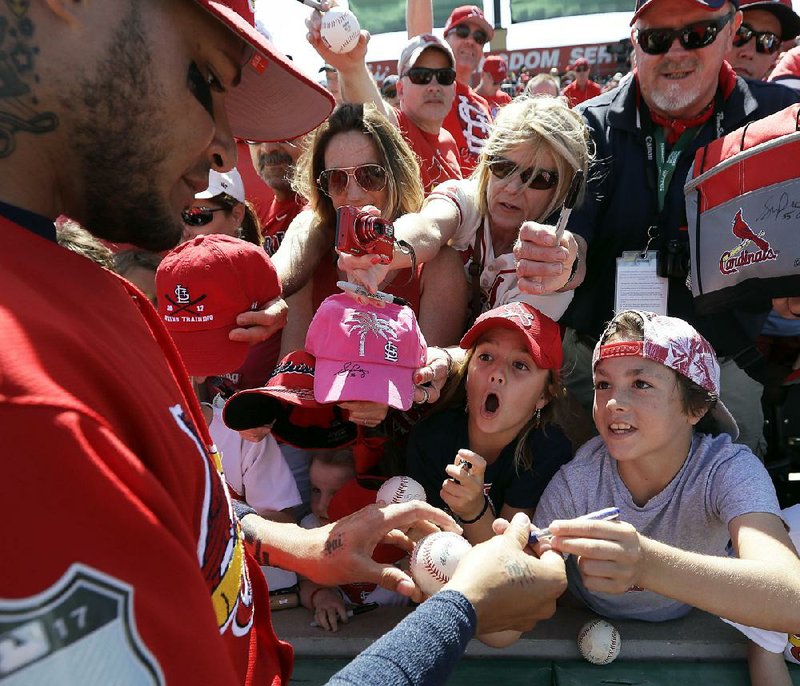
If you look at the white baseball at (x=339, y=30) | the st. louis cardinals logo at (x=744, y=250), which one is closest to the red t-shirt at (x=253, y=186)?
the white baseball at (x=339, y=30)

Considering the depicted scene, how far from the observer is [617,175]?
285 cm

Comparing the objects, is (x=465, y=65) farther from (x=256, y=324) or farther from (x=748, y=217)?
(x=256, y=324)

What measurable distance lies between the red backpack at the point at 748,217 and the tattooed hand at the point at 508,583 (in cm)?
122

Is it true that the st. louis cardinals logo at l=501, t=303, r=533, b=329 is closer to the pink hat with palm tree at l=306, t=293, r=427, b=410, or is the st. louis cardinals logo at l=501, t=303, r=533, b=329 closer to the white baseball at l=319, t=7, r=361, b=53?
the pink hat with palm tree at l=306, t=293, r=427, b=410

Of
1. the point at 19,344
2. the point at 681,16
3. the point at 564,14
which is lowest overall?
the point at 19,344

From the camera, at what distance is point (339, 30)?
325 centimetres

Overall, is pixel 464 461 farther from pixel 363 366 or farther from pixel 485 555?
pixel 485 555

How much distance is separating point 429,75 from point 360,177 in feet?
6.09

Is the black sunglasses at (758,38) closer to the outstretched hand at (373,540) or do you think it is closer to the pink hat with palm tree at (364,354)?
the pink hat with palm tree at (364,354)

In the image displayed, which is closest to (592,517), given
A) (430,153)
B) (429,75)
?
(430,153)

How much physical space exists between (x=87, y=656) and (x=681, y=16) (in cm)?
299

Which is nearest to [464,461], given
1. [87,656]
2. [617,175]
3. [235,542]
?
[235,542]

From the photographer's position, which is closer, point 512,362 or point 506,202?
point 512,362

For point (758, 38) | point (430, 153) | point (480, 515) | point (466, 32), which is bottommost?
point (480, 515)
